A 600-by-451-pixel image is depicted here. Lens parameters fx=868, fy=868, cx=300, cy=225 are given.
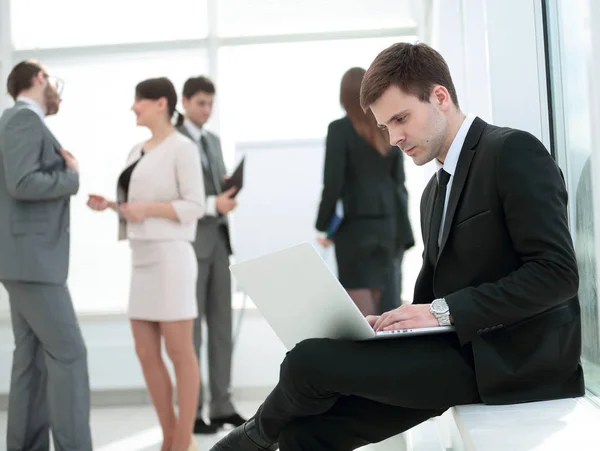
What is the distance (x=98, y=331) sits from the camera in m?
5.33

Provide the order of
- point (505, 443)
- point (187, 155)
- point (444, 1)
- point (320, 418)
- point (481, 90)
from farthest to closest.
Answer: point (444, 1) → point (187, 155) → point (481, 90) → point (320, 418) → point (505, 443)

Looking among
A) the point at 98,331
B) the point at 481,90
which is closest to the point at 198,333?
the point at 98,331

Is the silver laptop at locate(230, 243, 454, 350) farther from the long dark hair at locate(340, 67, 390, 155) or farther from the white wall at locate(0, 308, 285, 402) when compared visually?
the white wall at locate(0, 308, 285, 402)

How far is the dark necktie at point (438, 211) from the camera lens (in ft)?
6.32

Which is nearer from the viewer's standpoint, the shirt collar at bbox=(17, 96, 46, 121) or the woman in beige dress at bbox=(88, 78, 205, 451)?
the shirt collar at bbox=(17, 96, 46, 121)

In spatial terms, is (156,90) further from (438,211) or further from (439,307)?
(439,307)

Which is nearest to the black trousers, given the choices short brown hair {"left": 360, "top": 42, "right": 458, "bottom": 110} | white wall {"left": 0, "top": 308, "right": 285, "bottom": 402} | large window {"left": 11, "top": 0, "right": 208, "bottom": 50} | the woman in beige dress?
short brown hair {"left": 360, "top": 42, "right": 458, "bottom": 110}

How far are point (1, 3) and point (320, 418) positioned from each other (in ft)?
15.0

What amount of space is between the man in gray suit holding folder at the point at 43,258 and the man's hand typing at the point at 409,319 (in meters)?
1.79

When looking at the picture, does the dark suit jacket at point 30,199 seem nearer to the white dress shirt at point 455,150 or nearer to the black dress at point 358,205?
the black dress at point 358,205

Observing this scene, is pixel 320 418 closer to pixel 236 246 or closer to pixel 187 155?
pixel 187 155

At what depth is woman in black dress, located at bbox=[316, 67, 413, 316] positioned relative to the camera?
356cm

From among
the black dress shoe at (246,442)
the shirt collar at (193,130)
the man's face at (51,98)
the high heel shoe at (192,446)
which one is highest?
the man's face at (51,98)

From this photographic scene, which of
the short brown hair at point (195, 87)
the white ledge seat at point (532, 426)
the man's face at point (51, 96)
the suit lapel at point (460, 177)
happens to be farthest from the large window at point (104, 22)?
the white ledge seat at point (532, 426)
